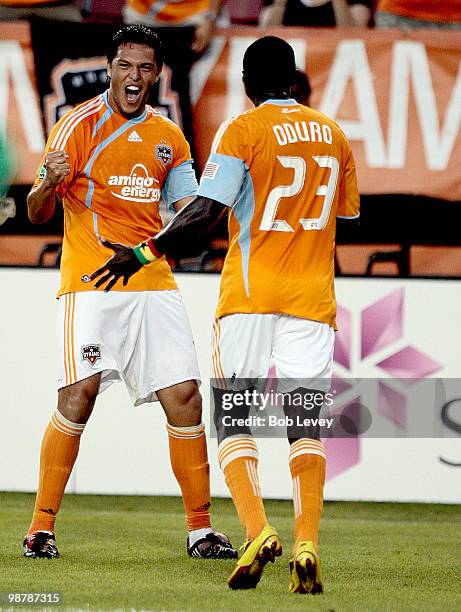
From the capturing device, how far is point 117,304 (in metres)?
5.16

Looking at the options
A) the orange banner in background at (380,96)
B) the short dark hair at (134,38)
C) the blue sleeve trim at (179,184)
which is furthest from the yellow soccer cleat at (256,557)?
the orange banner in background at (380,96)

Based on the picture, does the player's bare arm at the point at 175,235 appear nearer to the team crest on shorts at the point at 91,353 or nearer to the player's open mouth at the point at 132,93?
the team crest on shorts at the point at 91,353

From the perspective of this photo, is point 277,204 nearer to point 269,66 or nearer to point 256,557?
point 269,66

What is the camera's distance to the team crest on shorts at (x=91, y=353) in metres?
5.07

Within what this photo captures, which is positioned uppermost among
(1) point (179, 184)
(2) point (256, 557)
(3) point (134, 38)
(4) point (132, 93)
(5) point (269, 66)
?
(3) point (134, 38)

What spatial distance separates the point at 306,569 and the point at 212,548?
1157 mm

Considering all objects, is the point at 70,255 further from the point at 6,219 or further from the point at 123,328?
the point at 6,219

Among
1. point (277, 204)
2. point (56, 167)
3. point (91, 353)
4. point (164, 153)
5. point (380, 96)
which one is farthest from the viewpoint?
point (380, 96)

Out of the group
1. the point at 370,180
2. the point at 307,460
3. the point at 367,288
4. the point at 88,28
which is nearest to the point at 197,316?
the point at 367,288

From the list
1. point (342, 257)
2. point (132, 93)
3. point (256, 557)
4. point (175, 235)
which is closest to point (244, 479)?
point (256, 557)

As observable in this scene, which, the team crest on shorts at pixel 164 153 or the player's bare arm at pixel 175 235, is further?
the team crest on shorts at pixel 164 153

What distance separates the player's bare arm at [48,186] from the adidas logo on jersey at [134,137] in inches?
13.6

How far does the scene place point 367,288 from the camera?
7480 mm

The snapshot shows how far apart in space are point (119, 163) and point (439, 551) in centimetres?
223
